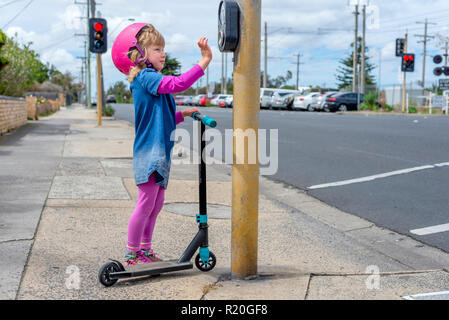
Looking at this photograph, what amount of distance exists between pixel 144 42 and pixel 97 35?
13894mm

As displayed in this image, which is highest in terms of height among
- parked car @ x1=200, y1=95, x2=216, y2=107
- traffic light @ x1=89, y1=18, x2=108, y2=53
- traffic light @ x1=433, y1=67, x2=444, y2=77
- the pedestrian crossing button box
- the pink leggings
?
traffic light @ x1=433, y1=67, x2=444, y2=77

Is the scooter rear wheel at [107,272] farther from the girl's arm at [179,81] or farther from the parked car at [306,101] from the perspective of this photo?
the parked car at [306,101]

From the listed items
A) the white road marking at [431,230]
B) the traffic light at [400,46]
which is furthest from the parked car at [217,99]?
the white road marking at [431,230]

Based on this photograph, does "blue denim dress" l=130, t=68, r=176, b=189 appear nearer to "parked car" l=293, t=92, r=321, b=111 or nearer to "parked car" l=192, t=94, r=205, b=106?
"parked car" l=293, t=92, r=321, b=111

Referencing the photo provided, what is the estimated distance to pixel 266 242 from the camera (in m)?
4.89

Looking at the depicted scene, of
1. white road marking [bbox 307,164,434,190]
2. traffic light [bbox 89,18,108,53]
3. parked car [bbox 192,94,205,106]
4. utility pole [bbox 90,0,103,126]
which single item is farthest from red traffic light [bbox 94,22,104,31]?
parked car [bbox 192,94,205,106]

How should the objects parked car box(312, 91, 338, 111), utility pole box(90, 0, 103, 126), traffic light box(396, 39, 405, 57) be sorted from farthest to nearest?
parked car box(312, 91, 338, 111) < traffic light box(396, 39, 405, 57) < utility pole box(90, 0, 103, 126)

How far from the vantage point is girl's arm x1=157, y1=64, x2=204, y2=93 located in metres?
3.42

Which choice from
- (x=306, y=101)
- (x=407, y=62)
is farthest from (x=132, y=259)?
(x=306, y=101)

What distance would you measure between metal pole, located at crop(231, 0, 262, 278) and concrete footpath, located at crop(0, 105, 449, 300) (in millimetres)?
192

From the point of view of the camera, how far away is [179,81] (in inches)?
134

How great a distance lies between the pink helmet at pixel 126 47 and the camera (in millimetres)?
3590

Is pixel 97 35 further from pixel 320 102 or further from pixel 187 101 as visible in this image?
pixel 187 101

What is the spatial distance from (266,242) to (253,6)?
215 cm
